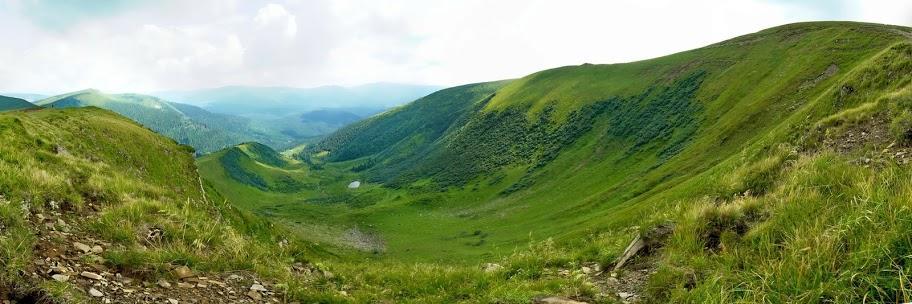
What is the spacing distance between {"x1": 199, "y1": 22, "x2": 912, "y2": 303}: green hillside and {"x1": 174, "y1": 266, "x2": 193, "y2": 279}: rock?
7.36 meters

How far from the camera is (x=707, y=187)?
21938 mm

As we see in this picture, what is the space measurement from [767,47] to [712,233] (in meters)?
158

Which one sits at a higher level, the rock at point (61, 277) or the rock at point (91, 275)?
the rock at point (61, 277)

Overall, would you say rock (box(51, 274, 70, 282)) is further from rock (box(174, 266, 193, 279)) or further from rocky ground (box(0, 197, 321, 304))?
rock (box(174, 266, 193, 279))

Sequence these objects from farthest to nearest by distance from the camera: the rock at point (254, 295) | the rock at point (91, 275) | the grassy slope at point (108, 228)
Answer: the rock at point (254, 295), the rock at point (91, 275), the grassy slope at point (108, 228)

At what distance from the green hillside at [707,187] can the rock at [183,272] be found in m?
7.36

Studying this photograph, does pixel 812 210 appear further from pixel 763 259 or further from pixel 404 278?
pixel 404 278

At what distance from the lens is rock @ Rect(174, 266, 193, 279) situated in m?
8.74

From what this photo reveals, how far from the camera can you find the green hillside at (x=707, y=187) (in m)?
6.86

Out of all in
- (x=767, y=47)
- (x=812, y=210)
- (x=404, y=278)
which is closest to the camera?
(x=812, y=210)

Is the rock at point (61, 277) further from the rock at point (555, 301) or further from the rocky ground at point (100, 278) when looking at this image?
the rock at point (555, 301)

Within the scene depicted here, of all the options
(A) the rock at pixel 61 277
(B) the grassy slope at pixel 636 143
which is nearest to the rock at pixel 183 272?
(A) the rock at pixel 61 277

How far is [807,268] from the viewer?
6.32 meters

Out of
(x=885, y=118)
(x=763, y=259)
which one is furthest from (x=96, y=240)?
(x=885, y=118)
